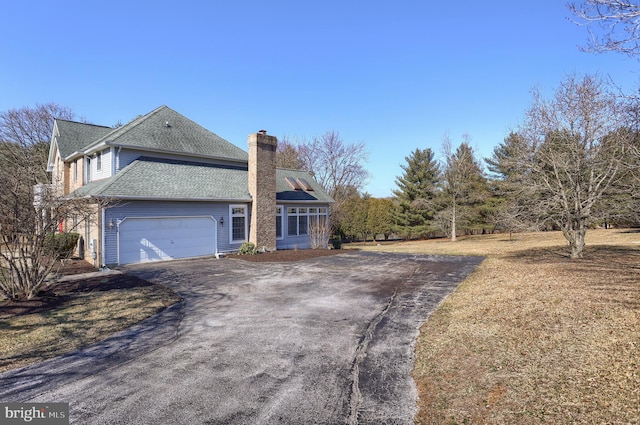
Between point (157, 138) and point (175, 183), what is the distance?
10.9 feet

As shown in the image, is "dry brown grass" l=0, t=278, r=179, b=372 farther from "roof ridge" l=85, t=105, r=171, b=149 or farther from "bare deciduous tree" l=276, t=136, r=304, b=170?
"bare deciduous tree" l=276, t=136, r=304, b=170

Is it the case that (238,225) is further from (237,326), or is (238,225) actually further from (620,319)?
(620,319)

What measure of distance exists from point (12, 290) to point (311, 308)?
23.6 ft

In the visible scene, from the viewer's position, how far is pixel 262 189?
59.5ft

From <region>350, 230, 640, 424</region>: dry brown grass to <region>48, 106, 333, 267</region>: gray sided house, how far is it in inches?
471

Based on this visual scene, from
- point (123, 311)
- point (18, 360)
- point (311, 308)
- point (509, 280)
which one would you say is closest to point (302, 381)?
point (311, 308)

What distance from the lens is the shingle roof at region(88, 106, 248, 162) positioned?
1681cm

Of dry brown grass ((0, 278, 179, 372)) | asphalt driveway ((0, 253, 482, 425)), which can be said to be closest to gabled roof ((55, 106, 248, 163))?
dry brown grass ((0, 278, 179, 372))

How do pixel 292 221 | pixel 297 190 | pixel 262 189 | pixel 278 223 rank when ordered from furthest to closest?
pixel 297 190
pixel 292 221
pixel 278 223
pixel 262 189

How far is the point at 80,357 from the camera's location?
520cm

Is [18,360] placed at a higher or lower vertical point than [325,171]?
lower

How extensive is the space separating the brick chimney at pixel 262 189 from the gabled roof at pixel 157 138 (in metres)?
2.65

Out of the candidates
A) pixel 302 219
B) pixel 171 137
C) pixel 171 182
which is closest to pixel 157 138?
pixel 171 137

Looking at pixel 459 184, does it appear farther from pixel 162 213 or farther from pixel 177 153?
pixel 162 213
